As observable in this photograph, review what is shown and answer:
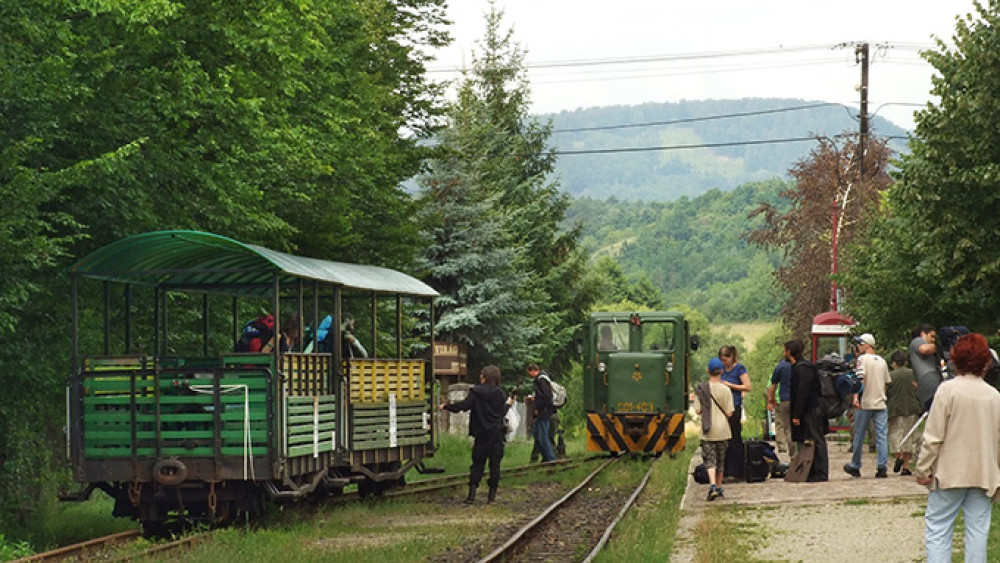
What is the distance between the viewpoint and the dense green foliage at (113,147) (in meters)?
16.4

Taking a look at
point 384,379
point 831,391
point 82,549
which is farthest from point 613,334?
point 82,549

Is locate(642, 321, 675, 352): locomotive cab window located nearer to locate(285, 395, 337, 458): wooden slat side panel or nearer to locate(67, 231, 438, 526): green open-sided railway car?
locate(67, 231, 438, 526): green open-sided railway car

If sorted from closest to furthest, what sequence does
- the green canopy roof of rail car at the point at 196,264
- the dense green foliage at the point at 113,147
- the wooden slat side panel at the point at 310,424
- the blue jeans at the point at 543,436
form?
the green canopy roof of rail car at the point at 196,264, the wooden slat side panel at the point at 310,424, the dense green foliage at the point at 113,147, the blue jeans at the point at 543,436

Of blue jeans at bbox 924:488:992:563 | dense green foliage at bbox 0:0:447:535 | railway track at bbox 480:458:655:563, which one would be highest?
dense green foliage at bbox 0:0:447:535

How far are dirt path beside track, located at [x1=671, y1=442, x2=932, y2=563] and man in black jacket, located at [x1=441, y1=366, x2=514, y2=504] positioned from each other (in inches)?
102

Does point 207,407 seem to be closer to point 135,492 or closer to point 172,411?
point 172,411

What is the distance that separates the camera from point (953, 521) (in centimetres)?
969

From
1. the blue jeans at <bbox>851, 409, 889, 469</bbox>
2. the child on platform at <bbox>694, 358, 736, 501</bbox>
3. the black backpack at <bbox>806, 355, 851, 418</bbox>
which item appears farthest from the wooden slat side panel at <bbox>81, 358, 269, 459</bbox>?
the blue jeans at <bbox>851, 409, 889, 469</bbox>

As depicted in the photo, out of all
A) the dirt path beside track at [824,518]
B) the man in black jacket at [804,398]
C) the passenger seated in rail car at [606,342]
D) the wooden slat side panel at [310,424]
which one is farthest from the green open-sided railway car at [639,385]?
the wooden slat side panel at [310,424]

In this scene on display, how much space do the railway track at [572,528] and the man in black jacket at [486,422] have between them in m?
1.14

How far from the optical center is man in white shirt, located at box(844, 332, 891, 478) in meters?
19.6

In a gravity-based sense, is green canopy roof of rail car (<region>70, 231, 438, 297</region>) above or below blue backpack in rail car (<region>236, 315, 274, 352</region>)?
above

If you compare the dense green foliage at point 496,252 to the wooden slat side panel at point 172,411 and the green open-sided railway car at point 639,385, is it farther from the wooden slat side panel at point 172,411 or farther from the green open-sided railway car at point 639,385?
the wooden slat side panel at point 172,411

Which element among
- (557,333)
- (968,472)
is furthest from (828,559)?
(557,333)
